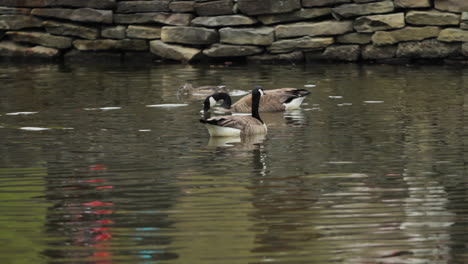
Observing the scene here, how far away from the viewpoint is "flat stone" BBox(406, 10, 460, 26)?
2491 centimetres

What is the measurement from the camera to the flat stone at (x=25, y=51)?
93.4 feet

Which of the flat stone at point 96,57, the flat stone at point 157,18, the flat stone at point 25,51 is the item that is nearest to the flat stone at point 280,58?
the flat stone at point 157,18

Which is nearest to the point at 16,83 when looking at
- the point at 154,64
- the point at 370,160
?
the point at 154,64

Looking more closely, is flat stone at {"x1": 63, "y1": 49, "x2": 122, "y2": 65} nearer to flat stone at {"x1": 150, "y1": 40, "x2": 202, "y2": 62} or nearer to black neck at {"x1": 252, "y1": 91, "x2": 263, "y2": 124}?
flat stone at {"x1": 150, "y1": 40, "x2": 202, "y2": 62}

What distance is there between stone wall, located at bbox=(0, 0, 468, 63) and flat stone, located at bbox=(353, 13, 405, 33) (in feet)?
0.07

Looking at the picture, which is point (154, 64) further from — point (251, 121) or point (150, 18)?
point (251, 121)

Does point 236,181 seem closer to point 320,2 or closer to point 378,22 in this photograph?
point 378,22

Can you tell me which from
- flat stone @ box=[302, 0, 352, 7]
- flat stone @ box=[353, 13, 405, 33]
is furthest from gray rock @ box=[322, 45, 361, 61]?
Result: flat stone @ box=[302, 0, 352, 7]

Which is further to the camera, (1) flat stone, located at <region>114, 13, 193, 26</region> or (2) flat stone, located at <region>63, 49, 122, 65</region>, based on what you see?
(2) flat stone, located at <region>63, 49, 122, 65</region>

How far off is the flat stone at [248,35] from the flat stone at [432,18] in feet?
10.9

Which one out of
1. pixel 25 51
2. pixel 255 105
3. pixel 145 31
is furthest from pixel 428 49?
pixel 255 105

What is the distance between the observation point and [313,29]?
1027 inches

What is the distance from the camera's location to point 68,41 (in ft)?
93.2

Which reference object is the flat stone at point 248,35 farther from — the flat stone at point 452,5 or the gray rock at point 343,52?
the flat stone at point 452,5
